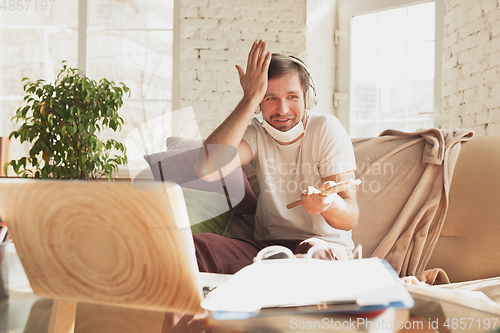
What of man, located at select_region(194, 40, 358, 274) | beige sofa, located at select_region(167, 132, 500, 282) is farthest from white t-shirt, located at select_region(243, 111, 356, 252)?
beige sofa, located at select_region(167, 132, 500, 282)

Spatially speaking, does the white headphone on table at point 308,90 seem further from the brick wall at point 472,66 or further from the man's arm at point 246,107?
the brick wall at point 472,66

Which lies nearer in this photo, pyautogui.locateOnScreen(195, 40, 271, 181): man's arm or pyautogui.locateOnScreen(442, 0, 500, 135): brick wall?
pyautogui.locateOnScreen(195, 40, 271, 181): man's arm

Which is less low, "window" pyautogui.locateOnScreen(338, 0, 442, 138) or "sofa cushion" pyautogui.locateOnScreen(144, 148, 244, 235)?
"window" pyautogui.locateOnScreen(338, 0, 442, 138)

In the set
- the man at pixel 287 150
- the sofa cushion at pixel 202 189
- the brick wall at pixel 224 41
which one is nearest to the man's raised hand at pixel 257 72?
the man at pixel 287 150

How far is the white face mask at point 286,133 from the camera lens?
126 centimetres

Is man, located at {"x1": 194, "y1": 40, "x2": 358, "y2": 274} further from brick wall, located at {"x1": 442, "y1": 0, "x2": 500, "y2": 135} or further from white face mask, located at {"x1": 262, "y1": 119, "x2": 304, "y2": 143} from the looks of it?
brick wall, located at {"x1": 442, "y1": 0, "x2": 500, "y2": 135}

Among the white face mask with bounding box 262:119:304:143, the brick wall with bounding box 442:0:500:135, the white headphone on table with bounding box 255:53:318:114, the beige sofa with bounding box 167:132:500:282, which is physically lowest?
the beige sofa with bounding box 167:132:500:282

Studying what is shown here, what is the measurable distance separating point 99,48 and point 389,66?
260cm

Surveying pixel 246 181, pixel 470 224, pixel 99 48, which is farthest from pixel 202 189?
pixel 99 48

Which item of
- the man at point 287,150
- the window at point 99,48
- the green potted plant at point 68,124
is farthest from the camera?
the window at point 99,48

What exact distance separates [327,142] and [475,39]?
2.26 metres

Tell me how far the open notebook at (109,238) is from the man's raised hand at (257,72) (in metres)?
0.86

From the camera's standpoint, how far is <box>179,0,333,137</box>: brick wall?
3.38m

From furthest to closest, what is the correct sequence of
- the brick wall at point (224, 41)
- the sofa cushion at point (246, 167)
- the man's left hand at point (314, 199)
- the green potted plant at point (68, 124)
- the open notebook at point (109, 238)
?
the brick wall at point (224, 41) → the green potted plant at point (68, 124) → the sofa cushion at point (246, 167) → the man's left hand at point (314, 199) → the open notebook at point (109, 238)
